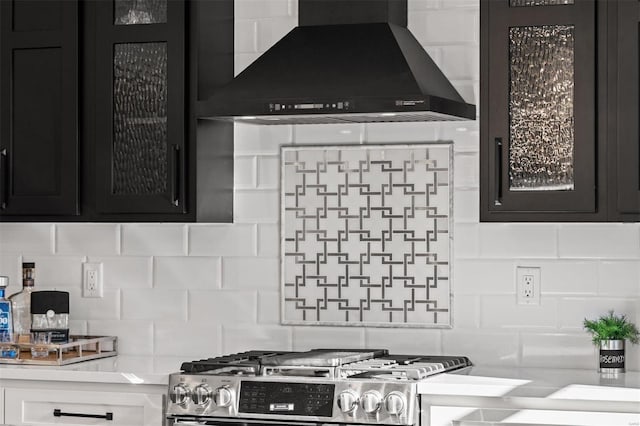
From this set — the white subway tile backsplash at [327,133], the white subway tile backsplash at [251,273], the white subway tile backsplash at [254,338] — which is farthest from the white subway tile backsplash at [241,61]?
the white subway tile backsplash at [254,338]

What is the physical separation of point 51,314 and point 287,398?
1082 millimetres

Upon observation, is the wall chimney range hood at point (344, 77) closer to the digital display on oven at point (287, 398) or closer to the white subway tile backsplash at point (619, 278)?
the white subway tile backsplash at point (619, 278)

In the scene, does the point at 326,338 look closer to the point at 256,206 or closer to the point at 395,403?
the point at 256,206

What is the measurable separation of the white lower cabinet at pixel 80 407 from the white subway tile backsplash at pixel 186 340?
21.1 inches

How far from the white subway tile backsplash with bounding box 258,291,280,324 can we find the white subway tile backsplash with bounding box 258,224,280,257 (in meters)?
0.14

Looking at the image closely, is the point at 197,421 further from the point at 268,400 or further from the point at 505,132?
the point at 505,132

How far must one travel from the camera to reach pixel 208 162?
3.96m

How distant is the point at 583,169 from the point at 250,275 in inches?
50.3

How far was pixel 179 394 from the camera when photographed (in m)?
3.51

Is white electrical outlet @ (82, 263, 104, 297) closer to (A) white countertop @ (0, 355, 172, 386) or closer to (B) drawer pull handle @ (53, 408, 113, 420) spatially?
(A) white countertop @ (0, 355, 172, 386)

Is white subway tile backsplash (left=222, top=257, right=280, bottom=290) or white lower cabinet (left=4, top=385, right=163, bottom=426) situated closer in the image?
white lower cabinet (left=4, top=385, right=163, bottom=426)

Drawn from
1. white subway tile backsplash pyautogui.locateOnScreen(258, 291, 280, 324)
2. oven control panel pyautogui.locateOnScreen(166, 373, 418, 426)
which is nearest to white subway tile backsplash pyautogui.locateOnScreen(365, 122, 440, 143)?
white subway tile backsplash pyautogui.locateOnScreen(258, 291, 280, 324)

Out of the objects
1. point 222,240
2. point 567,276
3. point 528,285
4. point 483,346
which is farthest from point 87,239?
point 567,276

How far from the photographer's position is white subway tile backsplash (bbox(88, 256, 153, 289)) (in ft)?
14.0
